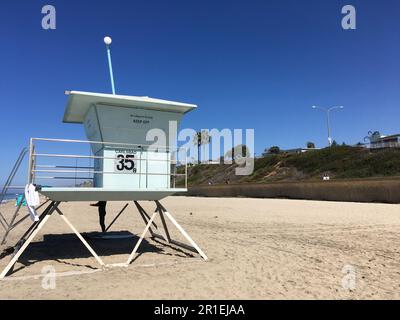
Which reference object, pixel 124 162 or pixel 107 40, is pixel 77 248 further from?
pixel 107 40

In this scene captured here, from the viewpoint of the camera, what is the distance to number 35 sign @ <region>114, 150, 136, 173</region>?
398 inches

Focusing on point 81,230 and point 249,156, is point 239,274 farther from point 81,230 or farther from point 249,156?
point 249,156

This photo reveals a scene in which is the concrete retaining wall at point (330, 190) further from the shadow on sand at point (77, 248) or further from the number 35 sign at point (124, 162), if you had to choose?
the number 35 sign at point (124, 162)

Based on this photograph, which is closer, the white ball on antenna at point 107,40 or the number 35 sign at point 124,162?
the number 35 sign at point 124,162

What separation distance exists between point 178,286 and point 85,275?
238 cm

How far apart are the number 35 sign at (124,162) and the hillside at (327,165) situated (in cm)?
4765

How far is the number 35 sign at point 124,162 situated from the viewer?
33.2 feet

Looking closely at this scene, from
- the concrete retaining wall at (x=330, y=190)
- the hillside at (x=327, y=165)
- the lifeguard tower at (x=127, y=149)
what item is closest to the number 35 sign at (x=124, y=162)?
the lifeguard tower at (x=127, y=149)

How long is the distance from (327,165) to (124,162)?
59102 mm

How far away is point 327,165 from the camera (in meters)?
64.2

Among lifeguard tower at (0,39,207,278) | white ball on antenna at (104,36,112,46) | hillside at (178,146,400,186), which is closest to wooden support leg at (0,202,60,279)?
lifeguard tower at (0,39,207,278)

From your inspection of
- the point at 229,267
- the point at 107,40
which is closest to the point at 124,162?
the point at 107,40
